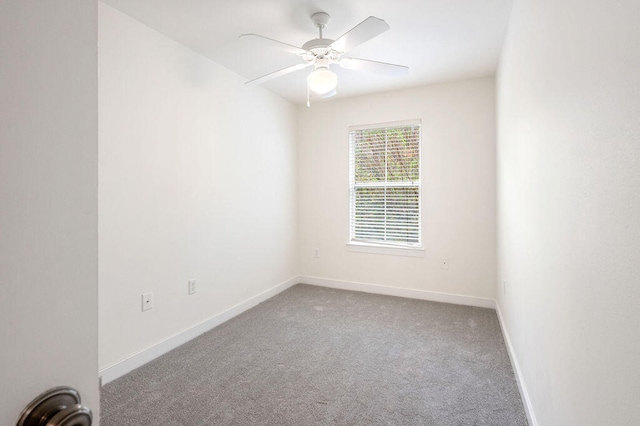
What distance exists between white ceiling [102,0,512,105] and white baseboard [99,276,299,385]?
232cm

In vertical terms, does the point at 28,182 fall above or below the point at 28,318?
above

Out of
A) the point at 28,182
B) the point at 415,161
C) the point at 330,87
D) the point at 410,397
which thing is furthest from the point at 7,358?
the point at 415,161

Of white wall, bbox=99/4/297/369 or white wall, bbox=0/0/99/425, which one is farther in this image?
white wall, bbox=99/4/297/369

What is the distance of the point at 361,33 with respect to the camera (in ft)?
A: 6.63

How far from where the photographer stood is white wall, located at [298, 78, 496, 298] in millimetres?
3545

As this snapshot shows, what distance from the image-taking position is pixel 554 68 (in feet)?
4.30

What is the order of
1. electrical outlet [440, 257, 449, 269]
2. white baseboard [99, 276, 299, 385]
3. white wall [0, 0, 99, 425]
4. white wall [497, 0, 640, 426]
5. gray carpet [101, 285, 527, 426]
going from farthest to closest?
1. electrical outlet [440, 257, 449, 269]
2. white baseboard [99, 276, 299, 385]
3. gray carpet [101, 285, 527, 426]
4. white wall [497, 0, 640, 426]
5. white wall [0, 0, 99, 425]

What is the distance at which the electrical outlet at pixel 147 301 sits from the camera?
2.45 metres

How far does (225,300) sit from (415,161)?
2.65 meters

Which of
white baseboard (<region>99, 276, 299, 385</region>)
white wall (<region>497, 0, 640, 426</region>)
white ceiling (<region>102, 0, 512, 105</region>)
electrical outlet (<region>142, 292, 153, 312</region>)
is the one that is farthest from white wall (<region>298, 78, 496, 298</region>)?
electrical outlet (<region>142, 292, 153, 312</region>)

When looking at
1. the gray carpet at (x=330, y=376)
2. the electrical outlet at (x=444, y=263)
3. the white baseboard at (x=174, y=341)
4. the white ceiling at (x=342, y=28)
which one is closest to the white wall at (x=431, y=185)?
the electrical outlet at (x=444, y=263)

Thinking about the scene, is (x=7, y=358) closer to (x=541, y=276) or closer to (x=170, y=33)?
(x=541, y=276)

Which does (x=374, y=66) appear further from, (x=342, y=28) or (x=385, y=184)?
(x=385, y=184)

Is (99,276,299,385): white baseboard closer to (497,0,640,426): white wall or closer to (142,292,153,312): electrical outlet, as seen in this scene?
(142,292,153,312): electrical outlet
